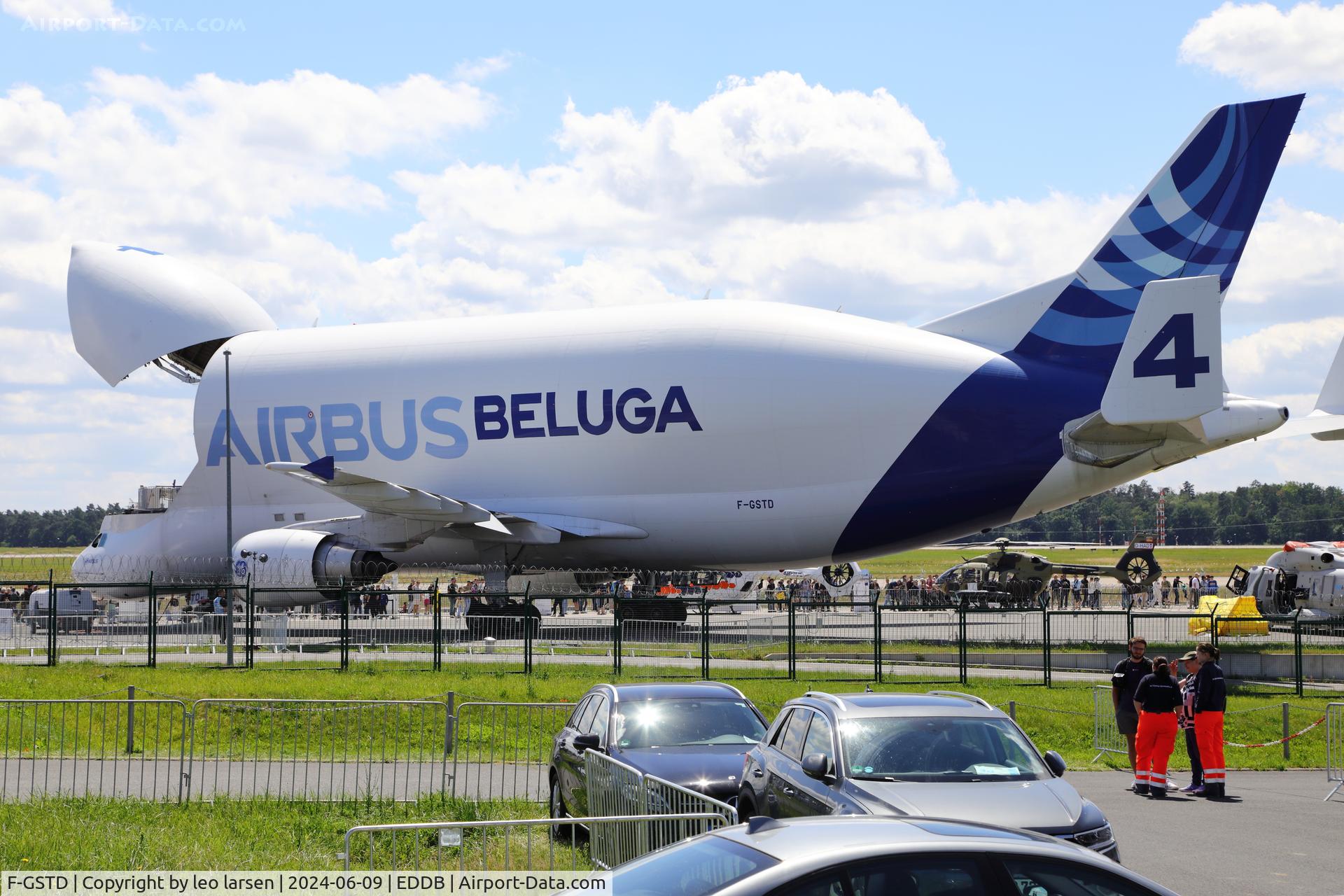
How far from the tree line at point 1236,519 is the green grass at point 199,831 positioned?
494 ft

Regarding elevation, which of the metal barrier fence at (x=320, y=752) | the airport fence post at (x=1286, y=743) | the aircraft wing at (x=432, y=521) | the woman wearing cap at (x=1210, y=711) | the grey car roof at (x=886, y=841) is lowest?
the airport fence post at (x=1286, y=743)

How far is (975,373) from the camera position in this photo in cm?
3184

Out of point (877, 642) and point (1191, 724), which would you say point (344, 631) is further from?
point (1191, 724)

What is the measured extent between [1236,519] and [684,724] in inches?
6968

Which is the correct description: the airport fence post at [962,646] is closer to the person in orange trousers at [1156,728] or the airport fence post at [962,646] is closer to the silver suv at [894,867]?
the person in orange trousers at [1156,728]

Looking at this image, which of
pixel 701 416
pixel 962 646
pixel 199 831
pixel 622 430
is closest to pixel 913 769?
pixel 199 831

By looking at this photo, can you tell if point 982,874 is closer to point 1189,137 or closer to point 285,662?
point 285,662

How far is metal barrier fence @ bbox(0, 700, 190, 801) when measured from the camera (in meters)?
13.7

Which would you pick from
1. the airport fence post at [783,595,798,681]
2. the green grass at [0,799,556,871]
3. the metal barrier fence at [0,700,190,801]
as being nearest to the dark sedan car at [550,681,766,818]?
the green grass at [0,799,556,871]

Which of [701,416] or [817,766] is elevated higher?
[701,416]

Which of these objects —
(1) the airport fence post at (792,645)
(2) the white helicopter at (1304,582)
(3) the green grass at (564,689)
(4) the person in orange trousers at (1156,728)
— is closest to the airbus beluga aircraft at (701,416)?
(3) the green grass at (564,689)

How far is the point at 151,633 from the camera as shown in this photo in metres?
25.9

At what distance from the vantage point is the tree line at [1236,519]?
162 meters

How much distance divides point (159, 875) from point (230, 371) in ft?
106
